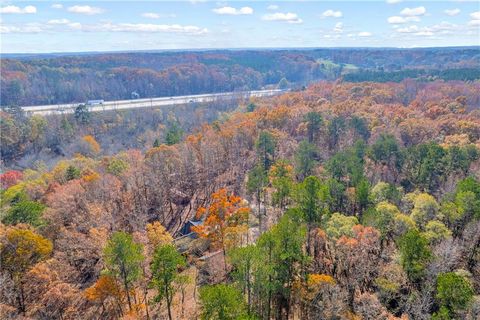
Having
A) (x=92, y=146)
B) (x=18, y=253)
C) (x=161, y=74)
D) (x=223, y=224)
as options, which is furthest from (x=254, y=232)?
(x=161, y=74)

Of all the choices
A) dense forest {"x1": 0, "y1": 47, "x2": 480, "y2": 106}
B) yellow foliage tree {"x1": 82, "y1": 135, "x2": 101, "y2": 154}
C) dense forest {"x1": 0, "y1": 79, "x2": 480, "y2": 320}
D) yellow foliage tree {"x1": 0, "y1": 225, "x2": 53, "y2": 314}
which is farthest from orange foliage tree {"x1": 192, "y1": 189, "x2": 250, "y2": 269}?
dense forest {"x1": 0, "y1": 47, "x2": 480, "y2": 106}

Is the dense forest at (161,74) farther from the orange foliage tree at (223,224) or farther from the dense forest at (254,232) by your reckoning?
the orange foliage tree at (223,224)

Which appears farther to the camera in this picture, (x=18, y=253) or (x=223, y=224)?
(x=223, y=224)

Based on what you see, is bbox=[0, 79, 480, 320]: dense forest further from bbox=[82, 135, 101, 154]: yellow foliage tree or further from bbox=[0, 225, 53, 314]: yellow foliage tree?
bbox=[82, 135, 101, 154]: yellow foliage tree

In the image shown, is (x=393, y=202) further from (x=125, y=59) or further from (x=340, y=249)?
(x=125, y=59)

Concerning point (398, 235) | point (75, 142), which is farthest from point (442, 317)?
point (75, 142)

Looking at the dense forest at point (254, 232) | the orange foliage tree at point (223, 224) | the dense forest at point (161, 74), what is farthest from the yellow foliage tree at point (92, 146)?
the orange foliage tree at point (223, 224)

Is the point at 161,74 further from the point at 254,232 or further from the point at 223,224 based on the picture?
the point at 223,224
